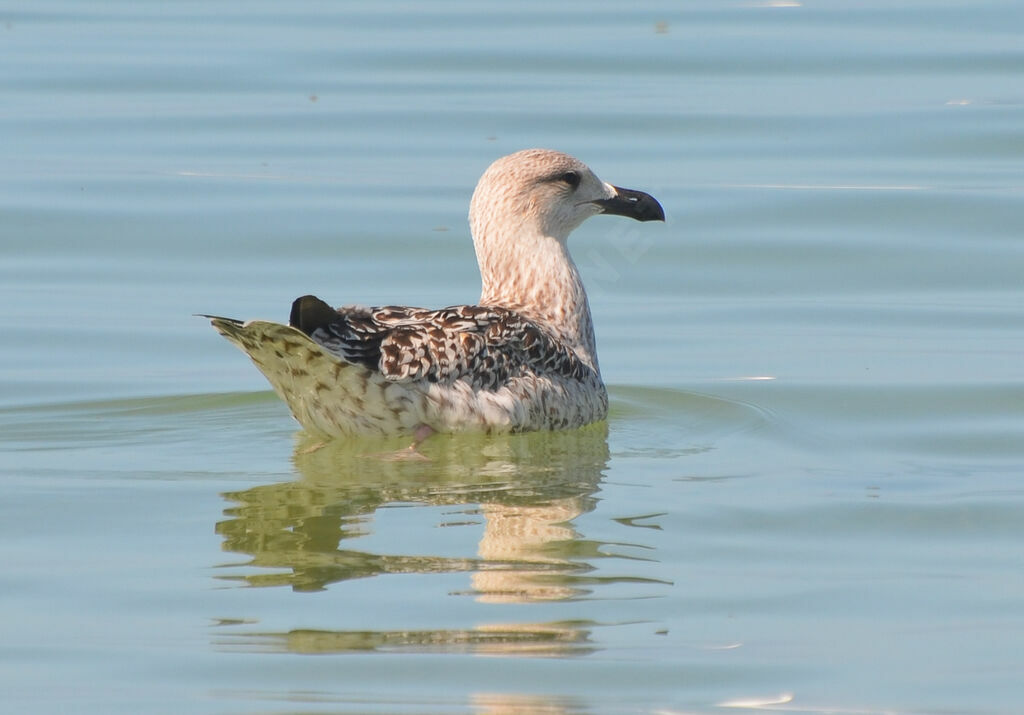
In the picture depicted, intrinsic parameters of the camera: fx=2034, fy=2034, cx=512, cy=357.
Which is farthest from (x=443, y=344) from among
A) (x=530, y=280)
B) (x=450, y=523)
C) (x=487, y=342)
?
(x=530, y=280)

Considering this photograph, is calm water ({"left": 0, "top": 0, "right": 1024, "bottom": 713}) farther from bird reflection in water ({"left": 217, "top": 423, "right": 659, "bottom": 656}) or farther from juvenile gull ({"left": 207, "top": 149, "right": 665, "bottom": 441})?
juvenile gull ({"left": 207, "top": 149, "right": 665, "bottom": 441})

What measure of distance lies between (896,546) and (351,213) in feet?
24.9

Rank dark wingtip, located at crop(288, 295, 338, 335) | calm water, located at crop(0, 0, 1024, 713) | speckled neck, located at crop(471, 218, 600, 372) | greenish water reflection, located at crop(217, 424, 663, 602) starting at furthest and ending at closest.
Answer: speckled neck, located at crop(471, 218, 600, 372)
dark wingtip, located at crop(288, 295, 338, 335)
greenish water reflection, located at crop(217, 424, 663, 602)
calm water, located at crop(0, 0, 1024, 713)

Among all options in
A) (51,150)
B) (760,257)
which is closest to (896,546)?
(760,257)

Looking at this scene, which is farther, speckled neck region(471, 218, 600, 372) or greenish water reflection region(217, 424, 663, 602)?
speckled neck region(471, 218, 600, 372)

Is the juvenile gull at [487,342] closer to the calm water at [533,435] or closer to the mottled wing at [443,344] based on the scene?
the mottled wing at [443,344]

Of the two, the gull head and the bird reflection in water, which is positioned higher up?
the gull head

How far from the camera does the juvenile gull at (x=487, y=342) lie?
28.5 ft

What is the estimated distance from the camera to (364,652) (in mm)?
6246

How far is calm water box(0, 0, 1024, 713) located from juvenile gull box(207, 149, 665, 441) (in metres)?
0.22

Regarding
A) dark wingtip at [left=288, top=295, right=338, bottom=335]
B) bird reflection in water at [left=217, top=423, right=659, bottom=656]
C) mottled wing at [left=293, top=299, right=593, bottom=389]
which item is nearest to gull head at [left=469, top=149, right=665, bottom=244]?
mottled wing at [left=293, top=299, right=593, bottom=389]

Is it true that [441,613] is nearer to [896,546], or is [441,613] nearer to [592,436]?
[896,546]

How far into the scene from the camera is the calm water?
637 centimetres

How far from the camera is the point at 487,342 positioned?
922 centimetres
